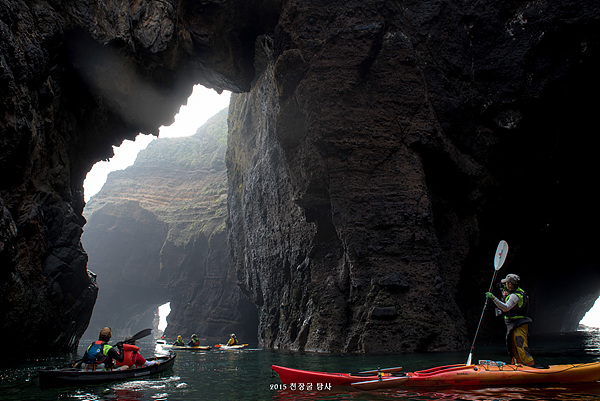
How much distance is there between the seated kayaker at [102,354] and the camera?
8432mm

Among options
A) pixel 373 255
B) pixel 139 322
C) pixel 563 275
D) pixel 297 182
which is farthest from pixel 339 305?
Result: pixel 139 322

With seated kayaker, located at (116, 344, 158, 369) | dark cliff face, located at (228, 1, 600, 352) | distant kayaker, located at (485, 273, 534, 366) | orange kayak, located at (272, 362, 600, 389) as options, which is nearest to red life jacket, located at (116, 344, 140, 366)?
seated kayaker, located at (116, 344, 158, 369)

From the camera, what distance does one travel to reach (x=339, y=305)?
15219mm

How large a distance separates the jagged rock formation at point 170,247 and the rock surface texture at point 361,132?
86.4ft

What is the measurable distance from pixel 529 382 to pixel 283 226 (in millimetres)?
16468

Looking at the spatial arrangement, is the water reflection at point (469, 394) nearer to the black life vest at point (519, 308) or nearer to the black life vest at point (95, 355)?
the black life vest at point (519, 308)

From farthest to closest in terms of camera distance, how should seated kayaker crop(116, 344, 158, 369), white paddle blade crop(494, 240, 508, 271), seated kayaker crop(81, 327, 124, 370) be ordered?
1. seated kayaker crop(116, 344, 158, 369)
2. white paddle blade crop(494, 240, 508, 271)
3. seated kayaker crop(81, 327, 124, 370)

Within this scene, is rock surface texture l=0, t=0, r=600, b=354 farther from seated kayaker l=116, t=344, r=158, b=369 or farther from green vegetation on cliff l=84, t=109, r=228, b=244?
green vegetation on cliff l=84, t=109, r=228, b=244

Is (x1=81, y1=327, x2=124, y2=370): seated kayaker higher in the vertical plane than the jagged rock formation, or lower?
lower

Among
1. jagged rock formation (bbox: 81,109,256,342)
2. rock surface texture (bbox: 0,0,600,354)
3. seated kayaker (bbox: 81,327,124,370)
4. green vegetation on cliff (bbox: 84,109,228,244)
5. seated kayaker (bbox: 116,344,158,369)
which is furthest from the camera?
green vegetation on cliff (bbox: 84,109,228,244)

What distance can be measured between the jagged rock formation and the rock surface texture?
86.4 feet

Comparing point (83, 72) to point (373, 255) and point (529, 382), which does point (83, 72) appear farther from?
point (529, 382)

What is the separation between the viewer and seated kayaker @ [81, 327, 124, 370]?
27.7ft

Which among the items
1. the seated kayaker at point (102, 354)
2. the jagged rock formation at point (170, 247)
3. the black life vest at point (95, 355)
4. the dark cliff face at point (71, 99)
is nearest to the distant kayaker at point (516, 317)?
the seated kayaker at point (102, 354)
